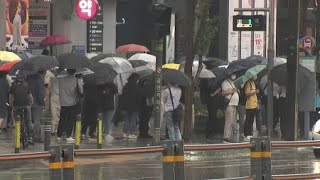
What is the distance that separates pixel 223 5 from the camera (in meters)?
34.6

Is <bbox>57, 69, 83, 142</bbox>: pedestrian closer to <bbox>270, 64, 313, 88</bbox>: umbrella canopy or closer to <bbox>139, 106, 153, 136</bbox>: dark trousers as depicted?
<bbox>139, 106, 153, 136</bbox>: dark trousers

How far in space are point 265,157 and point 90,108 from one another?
10.3m

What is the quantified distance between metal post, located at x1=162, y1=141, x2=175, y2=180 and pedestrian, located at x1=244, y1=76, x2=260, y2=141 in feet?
33.7

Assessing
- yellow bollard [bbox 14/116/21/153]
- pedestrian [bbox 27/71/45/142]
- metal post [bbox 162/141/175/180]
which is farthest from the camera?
pedestrian [bbox 27/71/45/142]

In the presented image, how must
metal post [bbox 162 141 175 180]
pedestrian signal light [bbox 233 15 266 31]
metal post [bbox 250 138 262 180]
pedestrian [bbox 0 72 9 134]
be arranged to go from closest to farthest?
metal post [bbox 162 141 175 180] → metal post [bbox 250 138 262 180] → pedestrian [bbox 0 72 9 134] → pedestrian signal light [bbox 233 15 266 31]

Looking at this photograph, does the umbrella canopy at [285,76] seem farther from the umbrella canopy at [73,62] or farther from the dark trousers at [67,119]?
the dark trousers at [67,119]

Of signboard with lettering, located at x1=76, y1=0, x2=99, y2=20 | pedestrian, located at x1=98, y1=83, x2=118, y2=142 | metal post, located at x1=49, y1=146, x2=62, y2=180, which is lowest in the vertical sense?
metal post, located at x1=49, y1=146, x2=62, y2=180

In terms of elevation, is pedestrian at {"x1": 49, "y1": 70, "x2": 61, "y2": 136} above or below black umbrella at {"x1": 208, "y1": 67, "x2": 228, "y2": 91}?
below

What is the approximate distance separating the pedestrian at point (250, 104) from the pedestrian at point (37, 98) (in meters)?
5.38

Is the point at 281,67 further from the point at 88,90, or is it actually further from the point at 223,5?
the point at 223,5

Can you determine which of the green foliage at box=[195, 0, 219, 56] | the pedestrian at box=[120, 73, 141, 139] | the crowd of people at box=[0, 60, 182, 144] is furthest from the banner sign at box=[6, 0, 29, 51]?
the green foliage at box=[195, 0, 219, 56]

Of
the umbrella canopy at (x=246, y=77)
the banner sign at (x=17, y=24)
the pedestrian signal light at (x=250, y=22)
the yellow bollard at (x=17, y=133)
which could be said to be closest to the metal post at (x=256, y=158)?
the yellow bollard at (x=17, y=133)

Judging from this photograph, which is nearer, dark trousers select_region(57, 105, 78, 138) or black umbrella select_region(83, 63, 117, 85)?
dark trousers select_region(57, 105, 78, 138)

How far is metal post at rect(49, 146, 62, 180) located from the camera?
7.29 meters
